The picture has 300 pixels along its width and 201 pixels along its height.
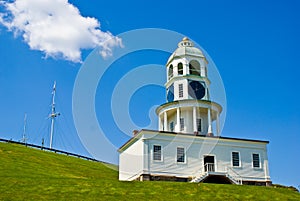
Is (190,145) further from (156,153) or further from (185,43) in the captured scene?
(185,43)

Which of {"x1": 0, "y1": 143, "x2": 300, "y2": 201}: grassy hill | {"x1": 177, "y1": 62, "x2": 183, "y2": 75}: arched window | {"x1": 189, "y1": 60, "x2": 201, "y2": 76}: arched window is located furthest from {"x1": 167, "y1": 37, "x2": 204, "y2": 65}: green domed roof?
{"x1": 0, "y1": 143, "x2": 300, "y2": 201}: grassy hill

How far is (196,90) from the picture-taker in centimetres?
4059

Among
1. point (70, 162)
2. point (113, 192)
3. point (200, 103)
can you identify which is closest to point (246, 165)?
point (200, 103)

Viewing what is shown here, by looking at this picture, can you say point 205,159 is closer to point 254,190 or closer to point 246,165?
point 246,165

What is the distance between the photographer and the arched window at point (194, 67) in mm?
41906

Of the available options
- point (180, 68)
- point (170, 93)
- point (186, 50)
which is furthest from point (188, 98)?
point (186, 50)

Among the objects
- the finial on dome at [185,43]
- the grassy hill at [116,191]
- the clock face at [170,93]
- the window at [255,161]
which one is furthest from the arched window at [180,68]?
the grassy hill at [116,191]

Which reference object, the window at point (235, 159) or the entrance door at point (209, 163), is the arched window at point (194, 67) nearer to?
the window at point (235, 159)

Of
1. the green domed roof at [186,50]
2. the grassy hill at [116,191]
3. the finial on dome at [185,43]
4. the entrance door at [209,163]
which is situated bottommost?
the grassy hill at [116,191]

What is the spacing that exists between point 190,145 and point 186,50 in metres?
10.4

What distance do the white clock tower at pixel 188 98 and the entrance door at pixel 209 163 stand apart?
7.35ft

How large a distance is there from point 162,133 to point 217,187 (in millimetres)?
7852

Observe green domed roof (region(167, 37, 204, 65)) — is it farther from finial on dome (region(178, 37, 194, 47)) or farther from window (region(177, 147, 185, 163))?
window (region(177, 147, 185, 163))

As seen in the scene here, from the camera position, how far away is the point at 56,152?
63031 millimetres
